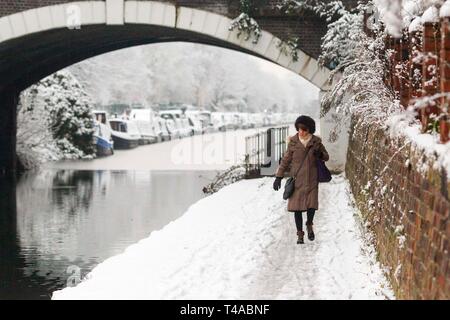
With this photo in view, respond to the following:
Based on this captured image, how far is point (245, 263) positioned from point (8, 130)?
20218 mm

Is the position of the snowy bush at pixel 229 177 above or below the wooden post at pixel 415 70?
below

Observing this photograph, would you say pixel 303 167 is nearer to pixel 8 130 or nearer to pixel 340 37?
pixel 340 37

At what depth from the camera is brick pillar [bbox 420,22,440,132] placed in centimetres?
627

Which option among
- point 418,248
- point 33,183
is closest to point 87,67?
point 33,183

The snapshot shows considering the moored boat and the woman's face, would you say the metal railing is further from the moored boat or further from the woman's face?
the moored boat

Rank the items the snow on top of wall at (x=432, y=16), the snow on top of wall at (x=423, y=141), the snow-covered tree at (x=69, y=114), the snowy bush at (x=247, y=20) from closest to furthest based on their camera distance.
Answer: the snow on top of wall at (x=423, y=141) < the snow on top of wall at (x=432, y=16) < the snowy bush at (x=247, y=20) < the snow-covered tree at (x=69, y=114)

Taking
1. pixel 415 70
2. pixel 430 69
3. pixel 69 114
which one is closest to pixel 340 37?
pixel 415 70

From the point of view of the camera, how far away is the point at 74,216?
17453mm

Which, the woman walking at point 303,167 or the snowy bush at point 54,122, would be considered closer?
the woman walking at point 303,167

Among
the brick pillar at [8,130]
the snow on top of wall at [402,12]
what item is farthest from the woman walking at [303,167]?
the brick pillar at [8,130]

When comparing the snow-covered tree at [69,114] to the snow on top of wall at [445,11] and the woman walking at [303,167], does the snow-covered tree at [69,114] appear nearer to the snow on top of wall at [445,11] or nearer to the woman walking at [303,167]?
the woman walking at [303,167]

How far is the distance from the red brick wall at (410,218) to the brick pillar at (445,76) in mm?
212

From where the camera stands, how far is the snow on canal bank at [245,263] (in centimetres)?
743
